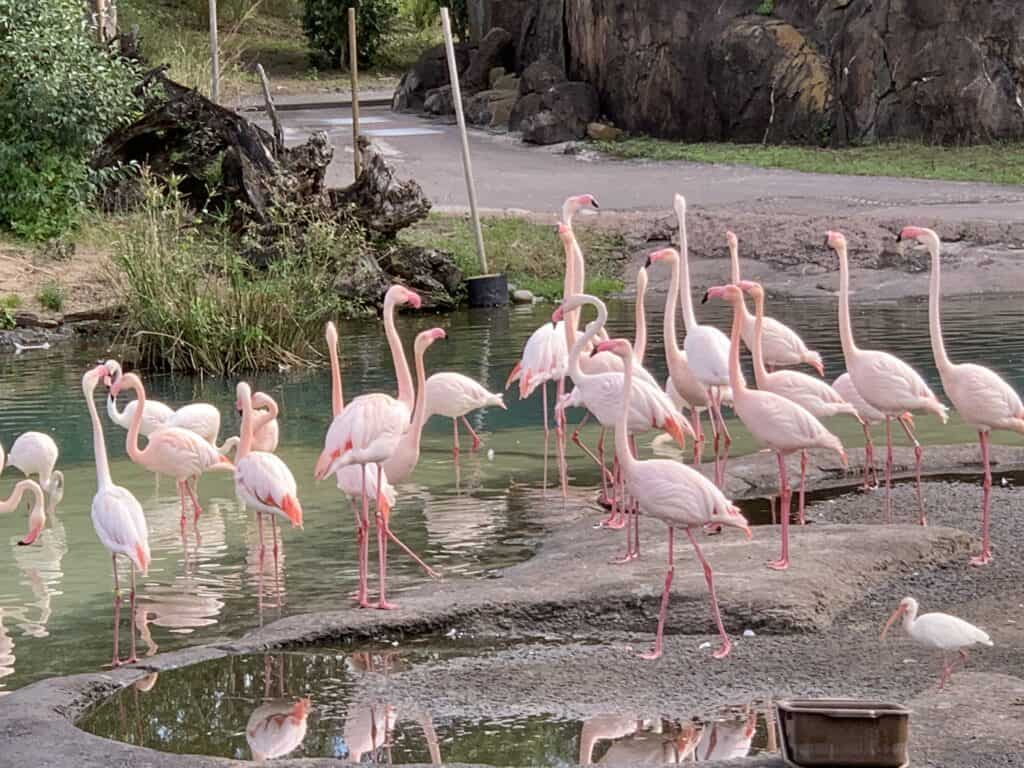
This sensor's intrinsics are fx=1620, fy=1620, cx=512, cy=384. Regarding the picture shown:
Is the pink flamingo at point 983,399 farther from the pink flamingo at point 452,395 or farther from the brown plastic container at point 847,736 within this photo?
the pink flamingo at point 452,395

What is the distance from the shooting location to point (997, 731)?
5.15m

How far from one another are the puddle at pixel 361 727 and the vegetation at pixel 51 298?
34.8ft

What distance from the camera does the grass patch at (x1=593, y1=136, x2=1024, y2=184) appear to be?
21.7 metres

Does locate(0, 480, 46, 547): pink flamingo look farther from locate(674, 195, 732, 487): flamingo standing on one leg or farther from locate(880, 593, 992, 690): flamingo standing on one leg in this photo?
locate(880, 593, 992, 690): flamingo standing on one leg

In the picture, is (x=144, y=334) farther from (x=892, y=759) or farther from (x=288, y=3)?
(x=288, y=3)

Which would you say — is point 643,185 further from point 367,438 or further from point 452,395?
point 367,438

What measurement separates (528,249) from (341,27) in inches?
739

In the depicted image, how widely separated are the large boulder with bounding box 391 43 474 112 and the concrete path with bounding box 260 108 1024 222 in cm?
416

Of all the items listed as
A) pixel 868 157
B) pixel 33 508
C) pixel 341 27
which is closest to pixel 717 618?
pixel 33 508

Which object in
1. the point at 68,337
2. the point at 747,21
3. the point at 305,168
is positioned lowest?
the point at 68,337

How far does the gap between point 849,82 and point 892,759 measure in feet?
68.9

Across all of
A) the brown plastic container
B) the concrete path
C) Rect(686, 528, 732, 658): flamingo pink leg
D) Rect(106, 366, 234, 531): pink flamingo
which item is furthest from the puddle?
the concrete path

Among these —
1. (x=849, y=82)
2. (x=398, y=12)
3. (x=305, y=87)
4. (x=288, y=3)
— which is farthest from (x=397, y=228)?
(x=288, y=3)

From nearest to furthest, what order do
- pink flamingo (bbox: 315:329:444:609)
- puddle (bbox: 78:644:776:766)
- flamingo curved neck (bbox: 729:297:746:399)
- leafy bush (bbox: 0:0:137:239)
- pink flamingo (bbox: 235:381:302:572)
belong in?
1. puddle (bbox: 78:644:776:766)
2. pink flamingo (bbox: 315:329:444:609)
3. pink flamingo (bbox: 235:381:302:572)
4. flamingo curved neck (bbox: 729:297:746:399)
5. leafy bush (bbox: 0:0:137:239)
